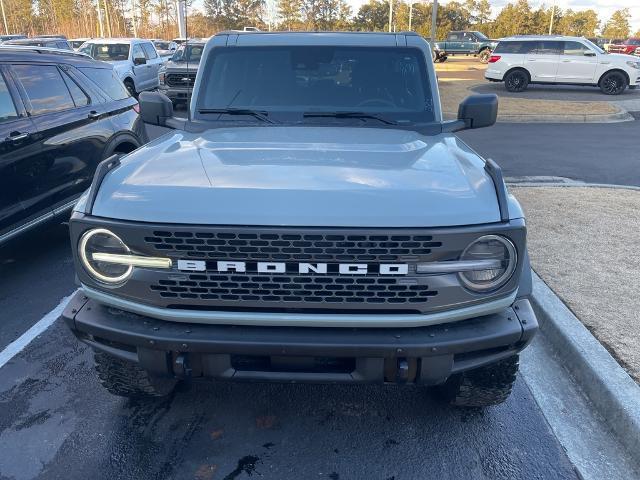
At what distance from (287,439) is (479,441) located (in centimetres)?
100

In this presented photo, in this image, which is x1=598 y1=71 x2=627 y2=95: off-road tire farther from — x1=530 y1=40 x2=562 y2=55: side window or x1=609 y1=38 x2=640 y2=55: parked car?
x1=609 y1=38 x2=640 y2=55: parked car

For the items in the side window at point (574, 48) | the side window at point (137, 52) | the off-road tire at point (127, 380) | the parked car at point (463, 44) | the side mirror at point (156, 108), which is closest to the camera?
the off-road tire at point (127, 380)

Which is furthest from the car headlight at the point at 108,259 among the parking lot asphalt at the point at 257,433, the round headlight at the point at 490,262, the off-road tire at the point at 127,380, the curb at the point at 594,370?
the curb at the point at 594,370

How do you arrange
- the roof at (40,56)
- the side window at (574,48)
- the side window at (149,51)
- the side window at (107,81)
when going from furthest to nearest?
the side window at (574,48), the side window at (149,51), the side window at (107,81), the roof at (40,56)

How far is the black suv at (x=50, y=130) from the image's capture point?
455 centimetres

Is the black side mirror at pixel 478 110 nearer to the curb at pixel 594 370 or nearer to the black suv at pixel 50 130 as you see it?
the curb at pixel 594 370

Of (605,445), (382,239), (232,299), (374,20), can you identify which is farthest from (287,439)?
(374,20)

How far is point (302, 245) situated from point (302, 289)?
0.19m

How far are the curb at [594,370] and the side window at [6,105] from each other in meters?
4.44

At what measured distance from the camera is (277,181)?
2422 mm

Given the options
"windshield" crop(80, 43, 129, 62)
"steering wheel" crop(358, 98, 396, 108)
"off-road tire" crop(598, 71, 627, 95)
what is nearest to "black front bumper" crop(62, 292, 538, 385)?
"steering wheel" crop(358, 98, 396, 108)

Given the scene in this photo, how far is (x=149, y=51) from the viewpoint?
18984 millimetres

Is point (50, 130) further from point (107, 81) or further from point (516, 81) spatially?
point (516, 81)

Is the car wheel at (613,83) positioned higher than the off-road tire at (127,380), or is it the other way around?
the car wheel at (613,83)
